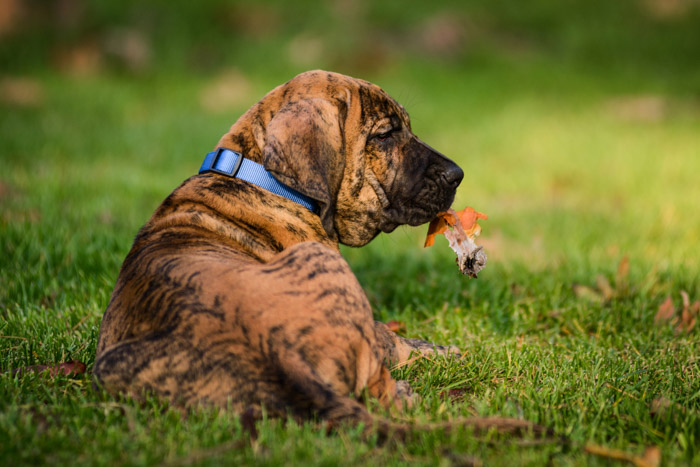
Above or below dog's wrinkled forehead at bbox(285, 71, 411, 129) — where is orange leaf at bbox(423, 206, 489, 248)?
below

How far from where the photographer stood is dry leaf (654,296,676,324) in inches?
192

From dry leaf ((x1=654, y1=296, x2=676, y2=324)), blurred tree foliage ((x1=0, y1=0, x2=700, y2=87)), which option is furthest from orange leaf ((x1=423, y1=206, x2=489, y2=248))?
blurred tree foliage ((x1=0, y1=0, x2=700, y2=87))

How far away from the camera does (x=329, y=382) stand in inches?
110

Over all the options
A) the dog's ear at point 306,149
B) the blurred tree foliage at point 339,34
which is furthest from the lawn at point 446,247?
the dog's ear at point 306,149

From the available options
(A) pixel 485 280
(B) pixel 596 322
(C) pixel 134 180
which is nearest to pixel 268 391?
(B) pixel 596 322

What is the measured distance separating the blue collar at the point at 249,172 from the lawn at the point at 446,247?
1.11 meters

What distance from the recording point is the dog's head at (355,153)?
3686mm

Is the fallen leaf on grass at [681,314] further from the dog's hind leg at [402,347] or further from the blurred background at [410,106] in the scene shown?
the dog's hind leg at [402,347]

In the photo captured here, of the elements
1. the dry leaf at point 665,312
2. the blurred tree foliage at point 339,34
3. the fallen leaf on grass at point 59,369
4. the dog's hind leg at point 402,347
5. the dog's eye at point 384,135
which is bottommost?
the fallen leaf on grass at point 59,369

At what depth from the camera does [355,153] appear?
404 cm

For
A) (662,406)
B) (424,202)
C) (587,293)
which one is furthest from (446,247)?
(662,406)

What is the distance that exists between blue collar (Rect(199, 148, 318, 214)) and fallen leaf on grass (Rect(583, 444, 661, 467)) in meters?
1.94

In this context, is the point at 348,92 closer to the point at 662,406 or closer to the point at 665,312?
the point at 662,406

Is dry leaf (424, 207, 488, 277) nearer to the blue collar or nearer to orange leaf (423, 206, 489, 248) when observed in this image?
orange leaf (423, 206, 489, 248)
